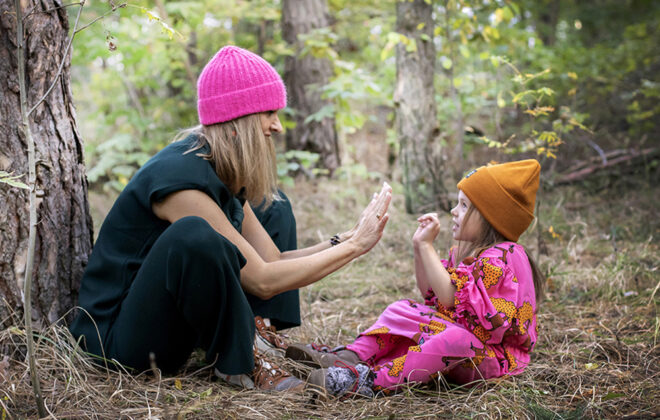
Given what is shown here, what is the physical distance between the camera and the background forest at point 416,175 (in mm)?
1836

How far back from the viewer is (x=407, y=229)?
13.9ft

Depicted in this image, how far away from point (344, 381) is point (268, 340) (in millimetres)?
509

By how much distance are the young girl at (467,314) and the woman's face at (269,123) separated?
687mm

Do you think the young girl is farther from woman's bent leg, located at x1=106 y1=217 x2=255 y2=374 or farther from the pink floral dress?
woman's bent leg, located at x1=106 y1=217 x2=255 y2=374

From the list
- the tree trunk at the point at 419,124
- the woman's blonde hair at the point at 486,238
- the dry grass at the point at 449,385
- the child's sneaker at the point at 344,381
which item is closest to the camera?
the dry grass at the point at 449,385

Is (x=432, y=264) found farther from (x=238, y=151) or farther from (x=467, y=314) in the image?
(x=238, y=151)

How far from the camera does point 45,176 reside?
2.11 meters

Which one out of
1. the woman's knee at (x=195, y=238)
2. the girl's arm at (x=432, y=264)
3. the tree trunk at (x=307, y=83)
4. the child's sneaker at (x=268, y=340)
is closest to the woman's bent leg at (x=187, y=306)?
the woman's knee at (x=195, y=238)

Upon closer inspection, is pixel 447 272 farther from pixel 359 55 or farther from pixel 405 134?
pixel 359 55

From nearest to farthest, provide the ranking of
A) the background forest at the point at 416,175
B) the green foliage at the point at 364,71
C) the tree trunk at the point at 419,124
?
the background forest at the point at 416,175
the tree trunk at the point at 419,124
the green foliage at the point at 364,71

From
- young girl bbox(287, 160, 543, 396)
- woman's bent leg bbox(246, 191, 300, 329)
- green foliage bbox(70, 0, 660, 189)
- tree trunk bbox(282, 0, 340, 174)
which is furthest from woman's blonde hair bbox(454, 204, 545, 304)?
tree trunk bbox(282, 0, 340, 174)

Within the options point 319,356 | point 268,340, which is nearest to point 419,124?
point 268,340

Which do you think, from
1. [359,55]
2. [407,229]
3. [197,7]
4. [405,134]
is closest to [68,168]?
[407,229]

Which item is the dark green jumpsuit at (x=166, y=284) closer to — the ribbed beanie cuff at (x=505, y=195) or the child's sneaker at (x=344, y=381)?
the child's sneaker at (x=344, y=381)
